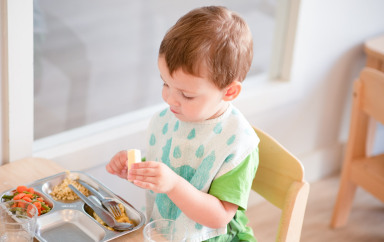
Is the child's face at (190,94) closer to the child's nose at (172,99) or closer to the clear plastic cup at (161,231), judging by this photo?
the child's nose at (172,99)

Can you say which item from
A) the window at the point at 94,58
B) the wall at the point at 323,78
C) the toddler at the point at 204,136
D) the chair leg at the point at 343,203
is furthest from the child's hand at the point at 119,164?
the chair leg at the point at 343,203

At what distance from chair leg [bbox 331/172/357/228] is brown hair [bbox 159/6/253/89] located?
126cm

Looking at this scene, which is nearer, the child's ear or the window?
the child's ear

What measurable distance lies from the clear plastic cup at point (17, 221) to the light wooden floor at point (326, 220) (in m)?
1.23

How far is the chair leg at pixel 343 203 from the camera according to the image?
2230 mm

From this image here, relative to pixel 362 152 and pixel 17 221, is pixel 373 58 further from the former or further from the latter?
pixel 17 221

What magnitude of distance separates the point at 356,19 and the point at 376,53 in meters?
0.21

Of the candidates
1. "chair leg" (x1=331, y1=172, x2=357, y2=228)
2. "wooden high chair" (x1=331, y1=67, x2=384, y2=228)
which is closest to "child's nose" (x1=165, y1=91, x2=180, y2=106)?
"wooden high chair" (x1=331, y1=67, x2=384, y2=228)

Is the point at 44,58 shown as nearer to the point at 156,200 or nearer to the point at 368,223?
the point at 156,200

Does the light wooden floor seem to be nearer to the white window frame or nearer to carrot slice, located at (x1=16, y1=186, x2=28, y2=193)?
the white window frame

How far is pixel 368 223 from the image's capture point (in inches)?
92.4

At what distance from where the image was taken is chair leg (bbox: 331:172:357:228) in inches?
87.8

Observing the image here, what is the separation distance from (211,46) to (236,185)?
0.30 m

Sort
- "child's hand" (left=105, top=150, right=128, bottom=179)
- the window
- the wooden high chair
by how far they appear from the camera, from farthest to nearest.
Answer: the wooden high chair
the window
"child's hand" (left=105, top=150, right=128, bottom=179)
